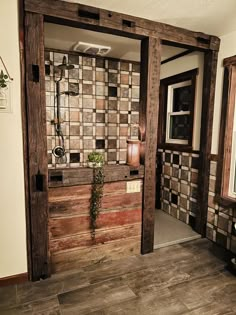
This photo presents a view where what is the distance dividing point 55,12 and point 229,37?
74.0 inches

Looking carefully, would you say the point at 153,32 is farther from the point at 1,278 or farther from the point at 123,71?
the point at 1,278

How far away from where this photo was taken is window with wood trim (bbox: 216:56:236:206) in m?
2.46

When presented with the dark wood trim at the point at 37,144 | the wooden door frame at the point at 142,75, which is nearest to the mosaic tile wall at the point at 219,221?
the wooden door frame at the point at 142,75

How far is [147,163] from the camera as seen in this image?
2.36m

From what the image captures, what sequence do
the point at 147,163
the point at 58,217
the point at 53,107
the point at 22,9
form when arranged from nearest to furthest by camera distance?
the point at 22,9 < the point at 58,217 < the point at 147,163 < the point at 53,107

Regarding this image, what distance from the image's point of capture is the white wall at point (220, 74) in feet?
8.05

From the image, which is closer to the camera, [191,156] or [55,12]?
[55,12]

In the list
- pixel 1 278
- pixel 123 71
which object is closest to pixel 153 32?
pixel 123 71

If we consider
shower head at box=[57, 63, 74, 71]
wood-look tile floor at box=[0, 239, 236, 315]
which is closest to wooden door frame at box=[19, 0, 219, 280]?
wood-look tile floor at box=[0, 239, 236, 315]

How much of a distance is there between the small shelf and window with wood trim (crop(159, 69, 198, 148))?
3.83 ft

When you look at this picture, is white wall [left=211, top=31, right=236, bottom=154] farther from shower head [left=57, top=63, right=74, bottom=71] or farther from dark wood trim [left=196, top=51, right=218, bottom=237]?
shower head [left=57, top=63, right=74, bottom=71]

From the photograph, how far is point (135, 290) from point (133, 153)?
125cm

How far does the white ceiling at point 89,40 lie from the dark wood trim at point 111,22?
404mm

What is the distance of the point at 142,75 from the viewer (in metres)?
2.31
